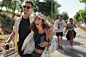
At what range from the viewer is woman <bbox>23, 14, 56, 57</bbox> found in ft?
6.53

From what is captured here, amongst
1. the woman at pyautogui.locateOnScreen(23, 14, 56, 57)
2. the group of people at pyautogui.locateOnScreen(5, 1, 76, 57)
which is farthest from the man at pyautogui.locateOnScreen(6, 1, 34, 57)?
the woman at pyautogui.locateOnScreen(23, 14, 56, 57)

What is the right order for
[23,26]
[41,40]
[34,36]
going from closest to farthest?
[41,40] → [34,36] → [23,26]

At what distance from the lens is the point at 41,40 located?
2.00 metres

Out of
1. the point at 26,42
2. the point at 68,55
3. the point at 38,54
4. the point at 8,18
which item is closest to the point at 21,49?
the point at 26,42

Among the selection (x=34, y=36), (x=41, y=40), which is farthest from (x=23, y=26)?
(x=41, y=40)

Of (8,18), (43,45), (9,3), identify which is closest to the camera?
(43,45)

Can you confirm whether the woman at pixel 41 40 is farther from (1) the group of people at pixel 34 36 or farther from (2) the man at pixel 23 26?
(2) the man at pixel 23 26

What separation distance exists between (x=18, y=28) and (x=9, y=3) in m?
11.2

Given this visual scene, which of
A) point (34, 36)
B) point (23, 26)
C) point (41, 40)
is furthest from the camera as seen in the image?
point (23, 26)

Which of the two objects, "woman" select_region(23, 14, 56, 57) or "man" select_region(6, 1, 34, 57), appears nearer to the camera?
"woman" select_region(23, 14, 56, 57)

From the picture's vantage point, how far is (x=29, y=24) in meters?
2.37

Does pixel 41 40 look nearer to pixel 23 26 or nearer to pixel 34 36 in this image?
pixel 34 36

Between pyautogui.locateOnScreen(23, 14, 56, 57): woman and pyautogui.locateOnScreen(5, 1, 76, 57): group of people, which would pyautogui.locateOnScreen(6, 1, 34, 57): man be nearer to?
pyautogui.locateOnScreen(5, 1, 76, 57): group of people

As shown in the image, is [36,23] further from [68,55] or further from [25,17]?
[68,55]
